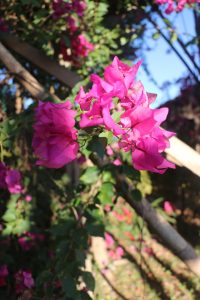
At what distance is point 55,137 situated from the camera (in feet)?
2.50

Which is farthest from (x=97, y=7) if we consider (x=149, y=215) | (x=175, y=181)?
(x=175, y=181)

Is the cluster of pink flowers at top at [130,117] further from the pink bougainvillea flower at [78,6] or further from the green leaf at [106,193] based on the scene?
the pink bougainvillea flower at [78,6]

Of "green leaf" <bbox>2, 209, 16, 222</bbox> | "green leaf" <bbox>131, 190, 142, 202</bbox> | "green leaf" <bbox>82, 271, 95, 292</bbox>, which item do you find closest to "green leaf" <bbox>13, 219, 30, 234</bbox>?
"green leaf" <bbox>2, 209, 16, 222</bbox>

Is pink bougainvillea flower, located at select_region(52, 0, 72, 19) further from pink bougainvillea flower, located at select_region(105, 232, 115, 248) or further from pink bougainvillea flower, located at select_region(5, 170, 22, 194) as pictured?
pink bougainvillea flower, located at select_region(105, 232, 115, 248)

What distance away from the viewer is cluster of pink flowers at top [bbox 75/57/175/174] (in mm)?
736

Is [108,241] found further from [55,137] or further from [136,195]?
[55,137]

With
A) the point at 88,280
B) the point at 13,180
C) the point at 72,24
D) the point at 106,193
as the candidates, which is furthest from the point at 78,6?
the point at 88,280

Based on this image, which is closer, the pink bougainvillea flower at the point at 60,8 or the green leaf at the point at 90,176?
the green leaf at the point at 90,176

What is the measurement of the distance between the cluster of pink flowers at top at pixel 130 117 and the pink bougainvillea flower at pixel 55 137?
30 mm

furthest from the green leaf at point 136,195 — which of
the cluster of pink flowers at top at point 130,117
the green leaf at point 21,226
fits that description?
the green leaf at point 21,226

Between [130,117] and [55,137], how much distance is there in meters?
0.15

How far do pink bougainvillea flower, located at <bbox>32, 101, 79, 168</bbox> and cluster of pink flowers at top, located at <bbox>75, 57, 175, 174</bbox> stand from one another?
3 centimetres

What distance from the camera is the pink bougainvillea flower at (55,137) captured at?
750 mm

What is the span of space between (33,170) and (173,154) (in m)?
1.84
